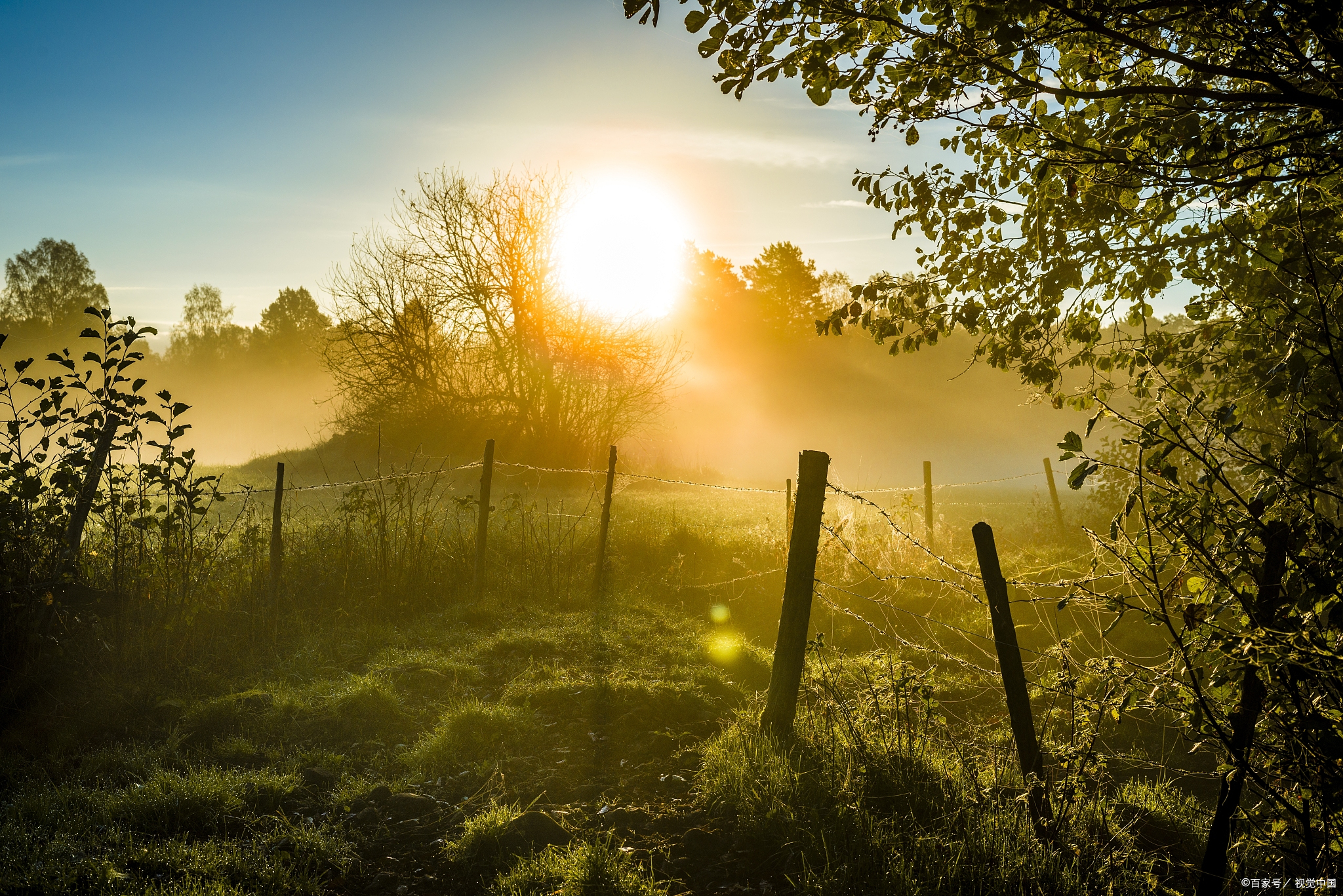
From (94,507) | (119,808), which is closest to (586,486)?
(94,507)

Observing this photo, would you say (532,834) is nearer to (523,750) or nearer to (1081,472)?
(523,750)

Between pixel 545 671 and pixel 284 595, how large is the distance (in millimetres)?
3234

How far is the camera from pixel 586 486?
23281 millimetres

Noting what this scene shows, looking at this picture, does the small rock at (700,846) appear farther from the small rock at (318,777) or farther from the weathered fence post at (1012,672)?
the small rock at (318,777)

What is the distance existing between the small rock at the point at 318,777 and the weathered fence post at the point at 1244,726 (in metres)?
4.71

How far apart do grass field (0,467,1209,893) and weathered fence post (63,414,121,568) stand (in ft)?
2.32

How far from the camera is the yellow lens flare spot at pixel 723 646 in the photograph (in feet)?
24.1

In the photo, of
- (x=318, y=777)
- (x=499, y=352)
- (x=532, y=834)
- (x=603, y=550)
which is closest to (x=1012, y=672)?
(x=532, y=834)

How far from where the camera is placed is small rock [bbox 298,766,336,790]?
474cm

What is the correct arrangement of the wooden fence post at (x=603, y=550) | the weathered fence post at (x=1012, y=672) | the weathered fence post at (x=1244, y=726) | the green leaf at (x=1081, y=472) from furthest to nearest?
the wooden fence post at (x=603, y=550) < the weathered fence post at (x=1012, y=672) < the weathered fence post at (x=1244, y=726) < the green leaf at (x=1081, y=472)

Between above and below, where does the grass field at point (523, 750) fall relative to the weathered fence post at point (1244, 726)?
below

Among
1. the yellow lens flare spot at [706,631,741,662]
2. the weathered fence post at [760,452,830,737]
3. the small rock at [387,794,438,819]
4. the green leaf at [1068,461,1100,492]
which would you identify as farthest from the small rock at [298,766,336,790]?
the green leaf at [1068,461,1100,492]

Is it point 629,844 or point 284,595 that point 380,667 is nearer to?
point 284,595

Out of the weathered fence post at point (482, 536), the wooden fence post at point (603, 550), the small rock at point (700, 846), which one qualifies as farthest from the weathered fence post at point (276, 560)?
the small rock at point (700, 846)
